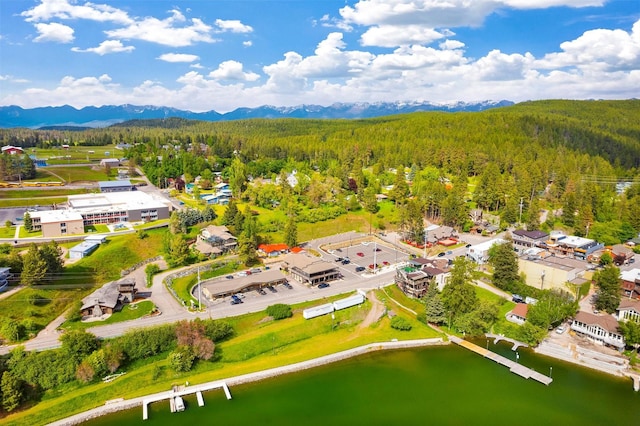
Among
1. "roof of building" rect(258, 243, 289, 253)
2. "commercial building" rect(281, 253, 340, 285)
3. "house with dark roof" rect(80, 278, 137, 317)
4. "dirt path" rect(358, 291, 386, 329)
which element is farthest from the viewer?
"roof of building" rect(258, 243, 289, 253)

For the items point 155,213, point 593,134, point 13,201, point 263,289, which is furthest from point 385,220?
point 593,134

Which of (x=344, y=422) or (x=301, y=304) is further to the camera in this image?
(x=301, y=304)

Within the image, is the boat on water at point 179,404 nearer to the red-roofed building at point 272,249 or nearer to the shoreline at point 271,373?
the shoreline at point 271,373

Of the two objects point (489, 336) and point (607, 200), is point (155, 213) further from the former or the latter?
point (607, 200)

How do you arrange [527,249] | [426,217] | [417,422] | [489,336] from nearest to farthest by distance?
[417,422]
[489,336]
[527,249]
[426,217]

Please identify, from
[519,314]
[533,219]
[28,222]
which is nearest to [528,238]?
[533,219]

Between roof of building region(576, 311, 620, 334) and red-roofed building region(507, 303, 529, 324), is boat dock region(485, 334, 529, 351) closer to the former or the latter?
red-roofed building region(507, 303, 529, 324)

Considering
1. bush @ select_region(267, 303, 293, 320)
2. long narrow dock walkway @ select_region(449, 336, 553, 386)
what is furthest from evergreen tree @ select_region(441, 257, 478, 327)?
bush @ select_region(267, 303, 293, 320)
